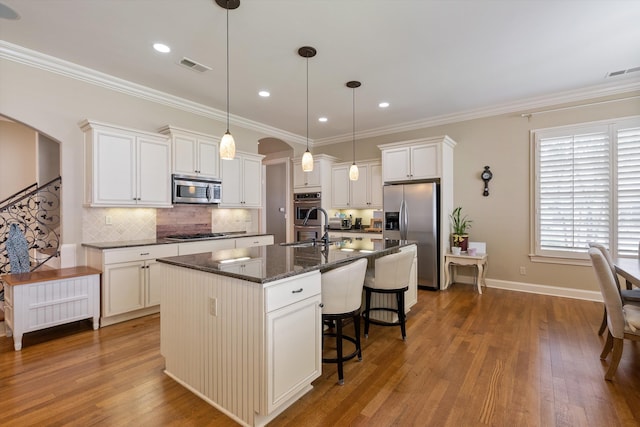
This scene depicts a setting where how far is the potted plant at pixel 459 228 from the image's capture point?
500cm

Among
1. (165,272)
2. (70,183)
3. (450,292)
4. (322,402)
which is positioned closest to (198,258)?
(165,272)

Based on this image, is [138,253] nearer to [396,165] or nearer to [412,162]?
[396,165]

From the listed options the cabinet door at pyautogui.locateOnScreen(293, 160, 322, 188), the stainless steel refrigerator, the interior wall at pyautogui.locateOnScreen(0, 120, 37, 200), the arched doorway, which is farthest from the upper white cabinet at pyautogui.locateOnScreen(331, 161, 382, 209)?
the interior wall at pyautogui.locateOnScreen(0, 120, 37, 200)

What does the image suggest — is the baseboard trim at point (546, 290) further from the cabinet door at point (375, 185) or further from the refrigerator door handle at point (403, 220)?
the cabinet door at point (375, 185)

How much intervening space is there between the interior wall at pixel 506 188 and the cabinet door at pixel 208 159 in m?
3.98

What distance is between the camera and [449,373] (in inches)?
95.5

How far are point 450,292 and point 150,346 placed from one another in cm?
416

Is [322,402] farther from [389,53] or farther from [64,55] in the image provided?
[64,55]

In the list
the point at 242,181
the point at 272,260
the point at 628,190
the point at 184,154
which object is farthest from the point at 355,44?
the point at 628,190

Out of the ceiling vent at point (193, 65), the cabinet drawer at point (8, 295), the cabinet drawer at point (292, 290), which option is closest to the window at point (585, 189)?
the cabinet drawer at point (292, 290)

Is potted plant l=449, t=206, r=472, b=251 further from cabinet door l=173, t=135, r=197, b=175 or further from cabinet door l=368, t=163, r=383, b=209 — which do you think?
cabinet door l=173, t=135, r=197, b=175

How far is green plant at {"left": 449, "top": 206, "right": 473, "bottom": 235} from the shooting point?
519cm

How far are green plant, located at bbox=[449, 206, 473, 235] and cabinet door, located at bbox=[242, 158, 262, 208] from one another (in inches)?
135

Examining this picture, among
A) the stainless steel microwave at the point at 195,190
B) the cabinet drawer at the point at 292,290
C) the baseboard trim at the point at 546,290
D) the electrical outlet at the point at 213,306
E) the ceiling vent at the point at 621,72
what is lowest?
the baseboard trim at the point at 546,290
